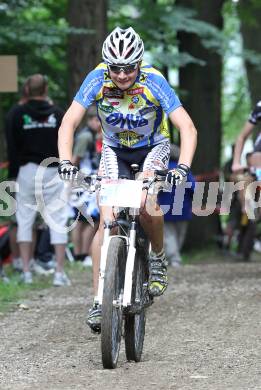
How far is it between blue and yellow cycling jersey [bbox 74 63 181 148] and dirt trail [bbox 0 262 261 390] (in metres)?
1.50

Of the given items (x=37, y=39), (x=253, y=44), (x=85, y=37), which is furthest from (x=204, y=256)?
(x=37, y=39)

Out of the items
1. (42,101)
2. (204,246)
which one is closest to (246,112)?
(204,246)

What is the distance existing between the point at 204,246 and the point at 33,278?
8100 mm

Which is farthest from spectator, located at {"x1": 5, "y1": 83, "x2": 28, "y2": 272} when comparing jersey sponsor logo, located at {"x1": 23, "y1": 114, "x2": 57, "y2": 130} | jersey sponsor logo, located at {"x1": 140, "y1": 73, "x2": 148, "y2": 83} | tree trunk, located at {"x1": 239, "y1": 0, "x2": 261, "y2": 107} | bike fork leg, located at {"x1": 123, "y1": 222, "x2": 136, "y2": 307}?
tree trunk, located at {"x1": 239, "y1": 0, "x2": 261, "y2": 107}

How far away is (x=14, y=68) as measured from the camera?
34.2 feet

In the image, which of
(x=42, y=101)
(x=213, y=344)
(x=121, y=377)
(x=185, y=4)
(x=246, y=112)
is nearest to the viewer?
(x=121, y=377)

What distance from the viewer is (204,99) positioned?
62.4 feet

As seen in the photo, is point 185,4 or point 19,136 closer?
point 19,136

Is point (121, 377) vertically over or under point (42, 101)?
under

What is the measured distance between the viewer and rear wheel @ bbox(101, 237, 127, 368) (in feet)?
20.0

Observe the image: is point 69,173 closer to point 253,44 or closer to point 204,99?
point 204,99

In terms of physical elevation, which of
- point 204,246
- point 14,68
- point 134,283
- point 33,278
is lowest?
point 204,246

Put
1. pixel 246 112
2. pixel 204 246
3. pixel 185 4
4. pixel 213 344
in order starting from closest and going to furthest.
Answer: pixel 213 344, pixel 185 4, pixel 204 246, pixel 246 112

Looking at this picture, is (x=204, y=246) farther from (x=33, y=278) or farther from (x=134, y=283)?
(x=134, y=283)
